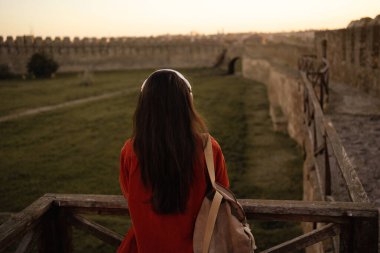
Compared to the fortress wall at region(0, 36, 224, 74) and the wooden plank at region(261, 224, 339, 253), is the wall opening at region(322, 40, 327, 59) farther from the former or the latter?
the fortress wall at region(0, 36, 224, 74)

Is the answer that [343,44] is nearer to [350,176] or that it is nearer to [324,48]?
[324,48]

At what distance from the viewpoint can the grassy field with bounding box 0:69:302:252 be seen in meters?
8.17

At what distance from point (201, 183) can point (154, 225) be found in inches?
11.0

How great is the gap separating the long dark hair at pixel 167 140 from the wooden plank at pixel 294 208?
1.53 feet

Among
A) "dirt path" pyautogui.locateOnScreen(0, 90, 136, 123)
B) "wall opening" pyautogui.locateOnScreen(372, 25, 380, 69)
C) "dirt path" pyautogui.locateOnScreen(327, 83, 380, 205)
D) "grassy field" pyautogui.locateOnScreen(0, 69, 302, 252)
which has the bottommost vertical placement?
"grassy field" pyautogui.locateOnScreen(0, 69, 302, 252)

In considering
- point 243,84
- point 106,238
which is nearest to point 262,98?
point 243,84

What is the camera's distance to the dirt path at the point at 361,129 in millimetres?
4063

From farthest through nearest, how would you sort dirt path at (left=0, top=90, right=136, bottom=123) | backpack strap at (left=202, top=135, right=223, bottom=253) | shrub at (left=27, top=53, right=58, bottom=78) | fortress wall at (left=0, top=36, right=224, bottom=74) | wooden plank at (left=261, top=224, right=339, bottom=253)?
1. fortress wall at (left=0, top=36, right=224, bottom=74)
2. shrub at (left=27, top=53, right=58, bottom=78)
3. dirt path at (left=0, top=90, right=136, bottom=123)
4. wooden plank at (left=261, top=224, right=339, bottom=253)
5. backpack strap at (left=202, top=135, right=223, bottom=253)

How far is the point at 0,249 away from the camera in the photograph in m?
1.95

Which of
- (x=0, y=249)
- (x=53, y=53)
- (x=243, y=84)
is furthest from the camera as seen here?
(x=53, y=53)

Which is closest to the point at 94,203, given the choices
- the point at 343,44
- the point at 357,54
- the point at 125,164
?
the point at 125,164

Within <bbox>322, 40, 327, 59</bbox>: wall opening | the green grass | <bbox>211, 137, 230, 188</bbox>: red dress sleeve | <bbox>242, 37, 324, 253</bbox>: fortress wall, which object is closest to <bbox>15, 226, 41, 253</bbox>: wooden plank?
<bbox>211, 137, 230, 188</bbox>: red dress sleeve

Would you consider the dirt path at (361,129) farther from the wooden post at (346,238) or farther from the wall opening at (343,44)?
the wooden post at (346,238)

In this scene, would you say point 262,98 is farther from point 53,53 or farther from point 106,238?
point 53,53
